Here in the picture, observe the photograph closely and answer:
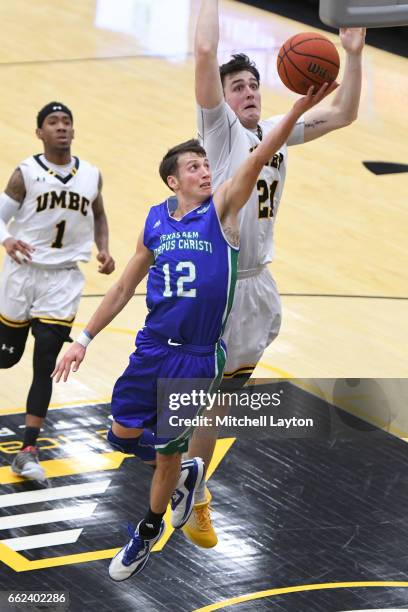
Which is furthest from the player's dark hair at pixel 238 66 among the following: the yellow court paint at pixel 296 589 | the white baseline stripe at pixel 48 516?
the white baseline stripe at pixel 48 516

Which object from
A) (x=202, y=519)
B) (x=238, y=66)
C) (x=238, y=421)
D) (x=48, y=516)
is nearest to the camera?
(x=238, y=66)

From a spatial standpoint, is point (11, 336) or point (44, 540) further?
point (11, 336)

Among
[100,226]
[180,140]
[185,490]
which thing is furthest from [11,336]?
[180,140]

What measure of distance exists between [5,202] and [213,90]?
3.13 m

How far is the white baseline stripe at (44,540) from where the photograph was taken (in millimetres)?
9125

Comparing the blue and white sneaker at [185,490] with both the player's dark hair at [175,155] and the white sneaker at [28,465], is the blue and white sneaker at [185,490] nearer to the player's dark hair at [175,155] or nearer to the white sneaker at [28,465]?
the player's dark hair at [175,155]

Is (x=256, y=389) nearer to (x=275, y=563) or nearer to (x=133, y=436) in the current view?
(x=275, y=563)

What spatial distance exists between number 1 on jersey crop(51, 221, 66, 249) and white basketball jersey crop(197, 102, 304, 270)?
236 cm

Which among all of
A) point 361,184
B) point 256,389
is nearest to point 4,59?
point 361,184

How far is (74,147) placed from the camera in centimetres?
1645

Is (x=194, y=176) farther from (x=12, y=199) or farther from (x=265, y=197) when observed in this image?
(x=12, y=199)

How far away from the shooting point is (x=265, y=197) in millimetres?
7941

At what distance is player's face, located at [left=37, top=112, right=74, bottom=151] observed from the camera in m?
9.96

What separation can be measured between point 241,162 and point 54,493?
10.4 feet
